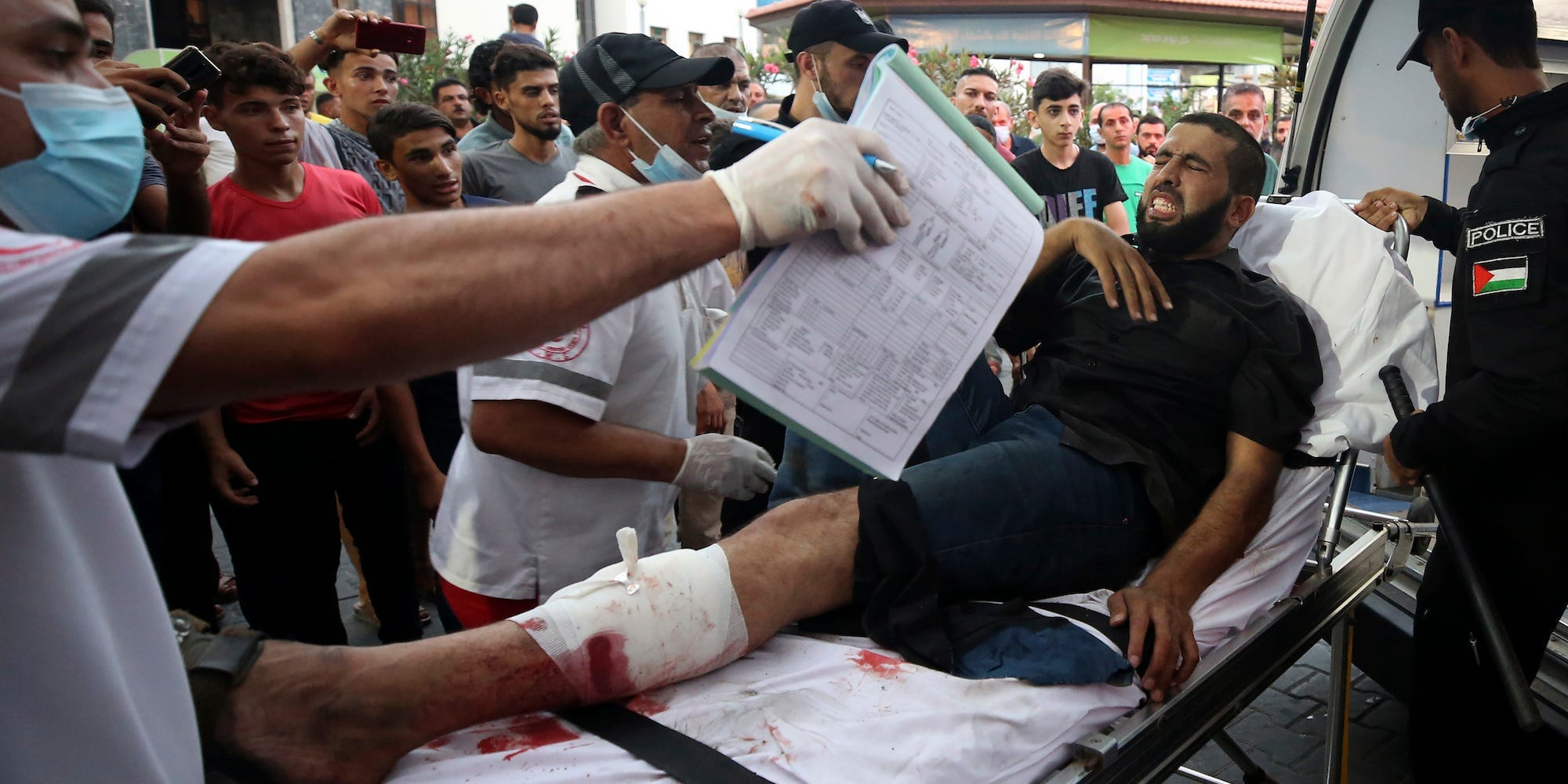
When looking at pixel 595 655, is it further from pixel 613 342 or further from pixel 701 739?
pixel 613 342

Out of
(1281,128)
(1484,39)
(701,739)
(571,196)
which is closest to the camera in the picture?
(701,739)

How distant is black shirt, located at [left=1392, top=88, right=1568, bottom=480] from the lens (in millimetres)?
2242

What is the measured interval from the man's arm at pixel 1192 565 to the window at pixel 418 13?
17577mm

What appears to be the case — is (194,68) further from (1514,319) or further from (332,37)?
(1514,319)

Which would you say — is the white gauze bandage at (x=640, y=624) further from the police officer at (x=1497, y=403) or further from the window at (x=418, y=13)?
the window at (x=418, y=13)

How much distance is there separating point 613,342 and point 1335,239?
7.47 feet

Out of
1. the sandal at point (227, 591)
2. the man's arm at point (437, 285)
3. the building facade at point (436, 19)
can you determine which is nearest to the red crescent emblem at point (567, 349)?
the man's arm at point (437, 285)

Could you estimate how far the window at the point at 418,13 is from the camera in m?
17.6

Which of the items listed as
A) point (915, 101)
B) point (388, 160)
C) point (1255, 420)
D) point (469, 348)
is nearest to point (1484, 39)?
point (1255, 420)

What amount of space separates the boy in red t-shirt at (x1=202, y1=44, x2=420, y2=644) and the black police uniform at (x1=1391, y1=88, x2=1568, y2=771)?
3.03 metres

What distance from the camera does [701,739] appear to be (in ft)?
5.52

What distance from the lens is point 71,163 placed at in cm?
112

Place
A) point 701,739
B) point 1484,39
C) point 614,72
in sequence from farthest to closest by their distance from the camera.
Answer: point 1484,39 → point 614,72 → point 701,739

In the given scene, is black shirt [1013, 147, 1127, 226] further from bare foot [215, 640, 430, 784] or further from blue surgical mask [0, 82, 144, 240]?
blue surgical mask [0, 82, 144, 240]
